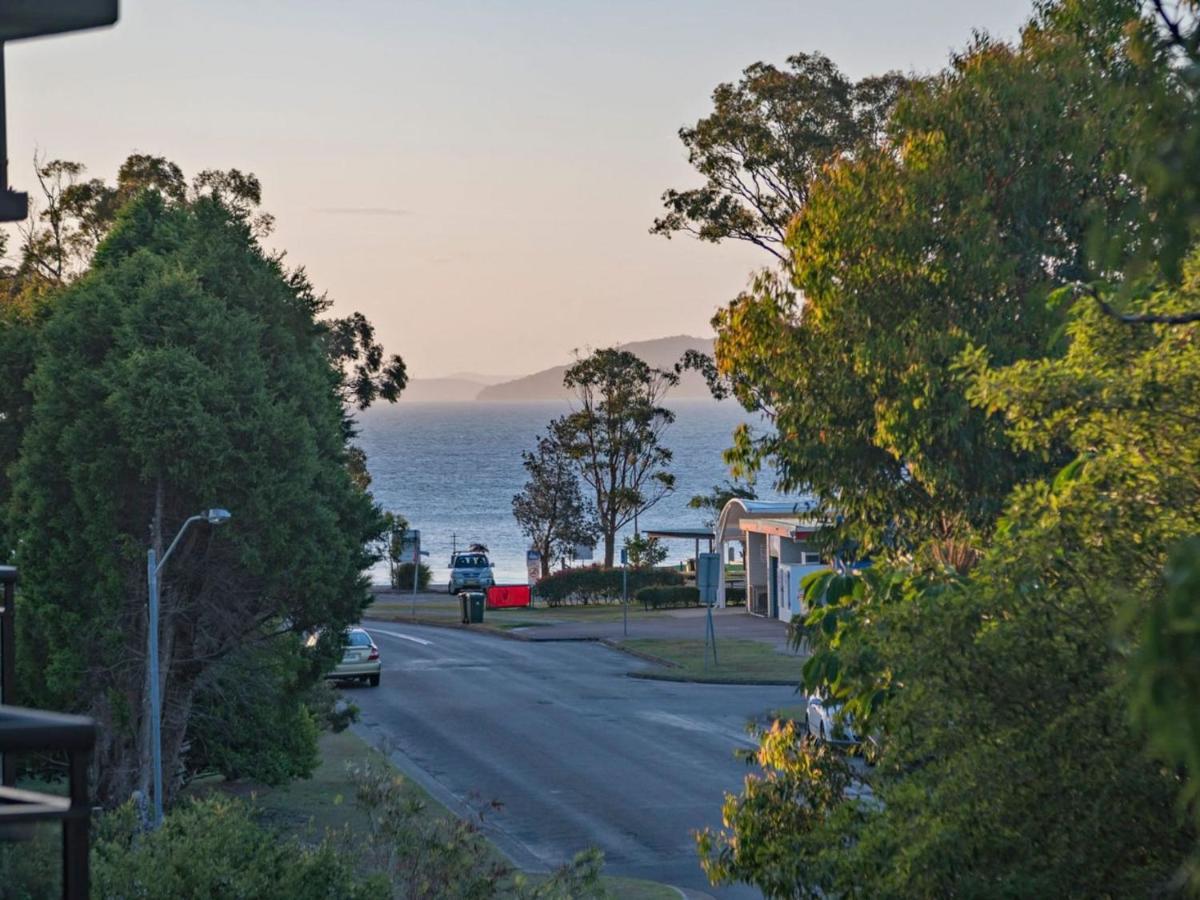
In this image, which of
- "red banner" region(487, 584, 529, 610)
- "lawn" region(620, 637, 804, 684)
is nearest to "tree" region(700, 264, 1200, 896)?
"lawn" region(620, 637, 804, 684)

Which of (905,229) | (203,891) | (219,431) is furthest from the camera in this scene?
(219,431)

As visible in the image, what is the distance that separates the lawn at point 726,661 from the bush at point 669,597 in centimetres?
1309

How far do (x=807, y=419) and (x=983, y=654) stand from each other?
850 cm

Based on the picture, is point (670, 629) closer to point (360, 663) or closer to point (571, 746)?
point (360, 663)

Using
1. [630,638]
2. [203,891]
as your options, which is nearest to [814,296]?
[203,891]

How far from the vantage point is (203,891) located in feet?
41.2

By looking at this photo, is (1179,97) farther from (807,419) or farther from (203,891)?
(807,419)

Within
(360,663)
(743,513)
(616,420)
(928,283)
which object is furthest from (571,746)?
(616,420)

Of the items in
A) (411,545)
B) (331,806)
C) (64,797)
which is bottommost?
(331,806)

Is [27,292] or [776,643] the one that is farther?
[776,643]

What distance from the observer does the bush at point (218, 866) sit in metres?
12.7

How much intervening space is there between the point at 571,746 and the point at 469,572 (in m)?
44.9

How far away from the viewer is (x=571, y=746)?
32188mm

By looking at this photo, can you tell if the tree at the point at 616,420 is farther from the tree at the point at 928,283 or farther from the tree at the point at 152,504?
the tree at the point at 928,283
